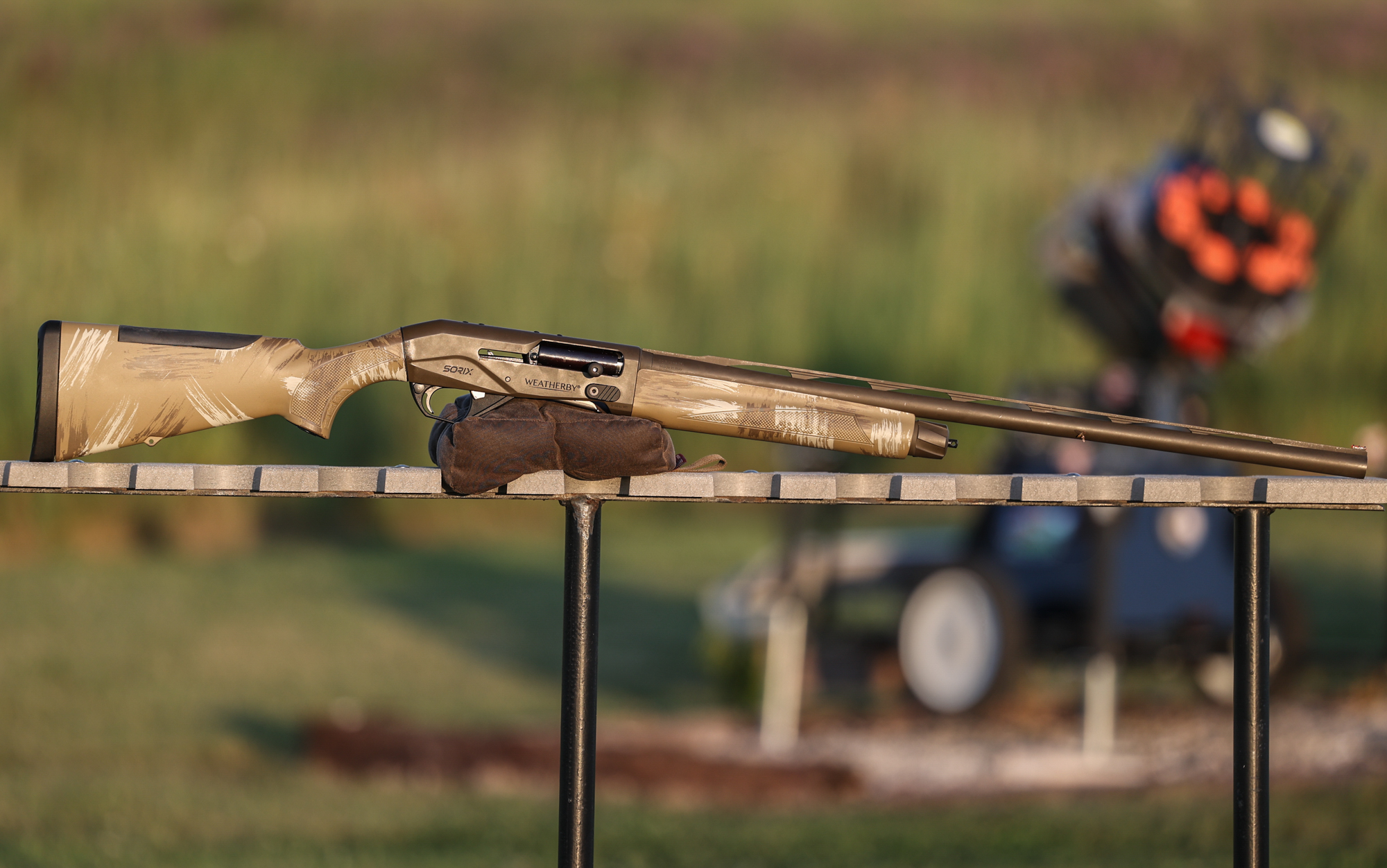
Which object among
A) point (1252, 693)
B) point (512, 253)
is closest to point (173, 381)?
point (1252, 693)

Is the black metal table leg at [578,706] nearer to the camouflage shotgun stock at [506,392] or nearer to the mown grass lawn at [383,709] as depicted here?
the camouflage shotgun stock at [506,392]

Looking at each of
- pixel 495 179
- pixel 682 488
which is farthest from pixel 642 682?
pixel 495 179

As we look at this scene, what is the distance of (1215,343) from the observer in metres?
5.30

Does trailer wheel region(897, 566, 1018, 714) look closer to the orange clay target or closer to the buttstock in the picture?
the orange clay target

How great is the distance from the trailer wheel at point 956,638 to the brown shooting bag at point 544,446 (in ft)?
10.7

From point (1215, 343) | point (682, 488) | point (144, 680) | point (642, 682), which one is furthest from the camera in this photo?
point (642, 682)

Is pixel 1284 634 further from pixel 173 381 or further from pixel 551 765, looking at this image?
pixel 173 381

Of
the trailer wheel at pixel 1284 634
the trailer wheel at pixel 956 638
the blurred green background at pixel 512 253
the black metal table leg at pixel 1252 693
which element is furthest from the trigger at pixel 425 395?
the trailer wheel at pixel 1284 634

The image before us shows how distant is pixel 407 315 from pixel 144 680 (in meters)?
5.12

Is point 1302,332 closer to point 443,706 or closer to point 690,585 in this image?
point 690,585

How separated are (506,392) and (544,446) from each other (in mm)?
134

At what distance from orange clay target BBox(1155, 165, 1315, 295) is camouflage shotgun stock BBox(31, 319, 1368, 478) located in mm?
2981

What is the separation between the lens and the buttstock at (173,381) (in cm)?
218

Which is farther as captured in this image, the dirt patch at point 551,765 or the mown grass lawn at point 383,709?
the dirt patch at point 551,765
